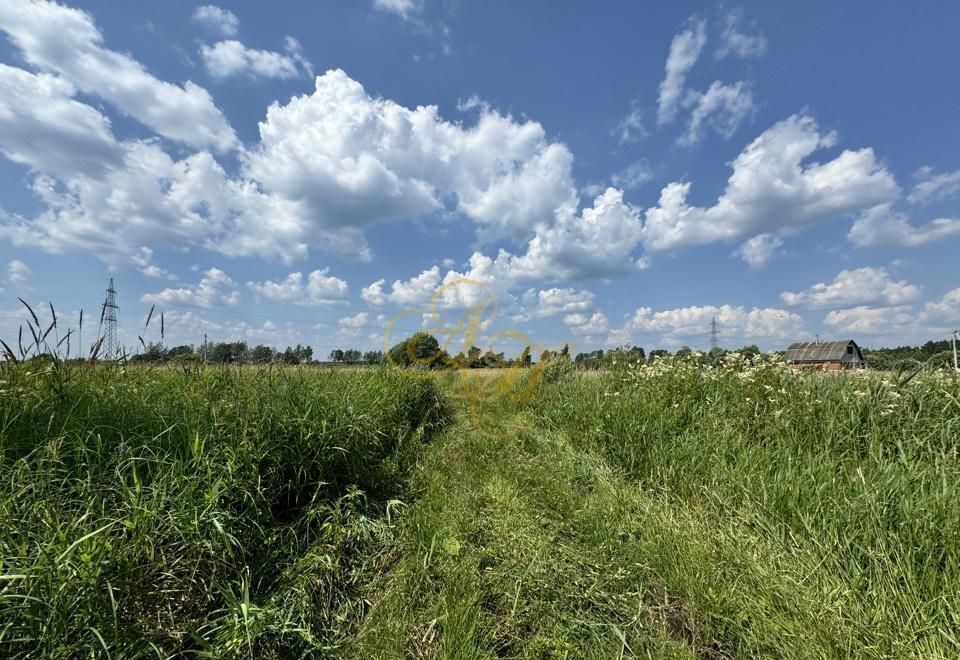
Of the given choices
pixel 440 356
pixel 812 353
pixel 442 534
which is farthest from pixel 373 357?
pixel 812 353

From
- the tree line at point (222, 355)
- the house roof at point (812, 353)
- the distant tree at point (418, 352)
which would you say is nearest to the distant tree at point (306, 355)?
the tree line at point (222, 355)

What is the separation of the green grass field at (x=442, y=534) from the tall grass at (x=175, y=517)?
14mm

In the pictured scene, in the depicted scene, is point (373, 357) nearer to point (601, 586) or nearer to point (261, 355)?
point (261, 355)

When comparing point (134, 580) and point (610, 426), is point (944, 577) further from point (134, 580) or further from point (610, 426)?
point (134, 580)

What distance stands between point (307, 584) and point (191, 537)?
2.27ft

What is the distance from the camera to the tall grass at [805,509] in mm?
1770

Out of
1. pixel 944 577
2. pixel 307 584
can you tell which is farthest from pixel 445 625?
pixel 944 577

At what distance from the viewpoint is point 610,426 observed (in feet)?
15.9

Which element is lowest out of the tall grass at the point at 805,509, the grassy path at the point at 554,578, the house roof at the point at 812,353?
the grassy path at the point at 554,578

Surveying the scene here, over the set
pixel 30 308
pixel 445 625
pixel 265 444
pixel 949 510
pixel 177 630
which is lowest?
pixel 445 625

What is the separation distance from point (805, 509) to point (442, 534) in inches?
97.0

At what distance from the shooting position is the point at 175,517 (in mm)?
1875

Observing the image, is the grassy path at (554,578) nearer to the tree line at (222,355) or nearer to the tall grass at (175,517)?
the tall grass at (175,517)

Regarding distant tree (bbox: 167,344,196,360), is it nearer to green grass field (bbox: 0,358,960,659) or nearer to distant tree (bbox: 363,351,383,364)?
green grass field (bbox: 0,358,960,659)
